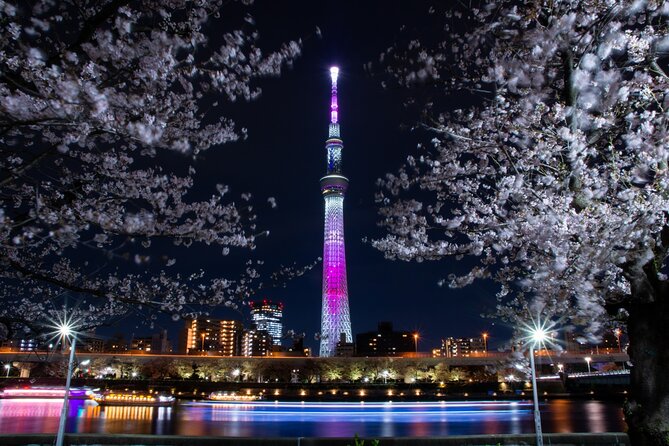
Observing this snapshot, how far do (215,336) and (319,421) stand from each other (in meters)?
144

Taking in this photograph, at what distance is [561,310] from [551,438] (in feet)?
16.9

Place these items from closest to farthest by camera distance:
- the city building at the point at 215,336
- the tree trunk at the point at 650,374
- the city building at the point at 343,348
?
the tree trunk at the point at 650,374 < the city building at the point at 343,348 < the city building at the point at 215,336

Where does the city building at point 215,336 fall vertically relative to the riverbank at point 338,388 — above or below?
above

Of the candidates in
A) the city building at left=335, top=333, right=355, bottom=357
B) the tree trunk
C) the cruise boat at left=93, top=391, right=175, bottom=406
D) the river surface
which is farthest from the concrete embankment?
the city building at left=335, top=333, right=355, bottom=357

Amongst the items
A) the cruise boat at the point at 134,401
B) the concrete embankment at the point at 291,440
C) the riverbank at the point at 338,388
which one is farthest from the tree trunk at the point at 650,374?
the riverbank at the point at 338,388

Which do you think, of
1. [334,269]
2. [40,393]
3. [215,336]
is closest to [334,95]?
[334,269]

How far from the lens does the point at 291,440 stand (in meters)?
11.4

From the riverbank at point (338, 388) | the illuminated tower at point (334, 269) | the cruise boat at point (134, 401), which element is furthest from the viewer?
the illuminated tower at point (334, 269)

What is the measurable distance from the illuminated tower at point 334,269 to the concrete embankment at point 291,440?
77.2m

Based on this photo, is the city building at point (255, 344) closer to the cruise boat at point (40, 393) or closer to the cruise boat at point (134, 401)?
the cruise boat at point (40, 393)

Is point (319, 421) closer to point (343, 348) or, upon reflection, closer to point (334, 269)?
point (334, 269)

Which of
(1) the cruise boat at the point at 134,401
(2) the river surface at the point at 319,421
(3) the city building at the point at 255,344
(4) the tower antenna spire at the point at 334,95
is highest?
(4) the tower antenna spire at the point at 334,95

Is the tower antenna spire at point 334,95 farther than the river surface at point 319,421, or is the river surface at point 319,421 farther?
the tower antenna spire at point 334,95

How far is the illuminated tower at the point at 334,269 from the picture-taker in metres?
89.9
